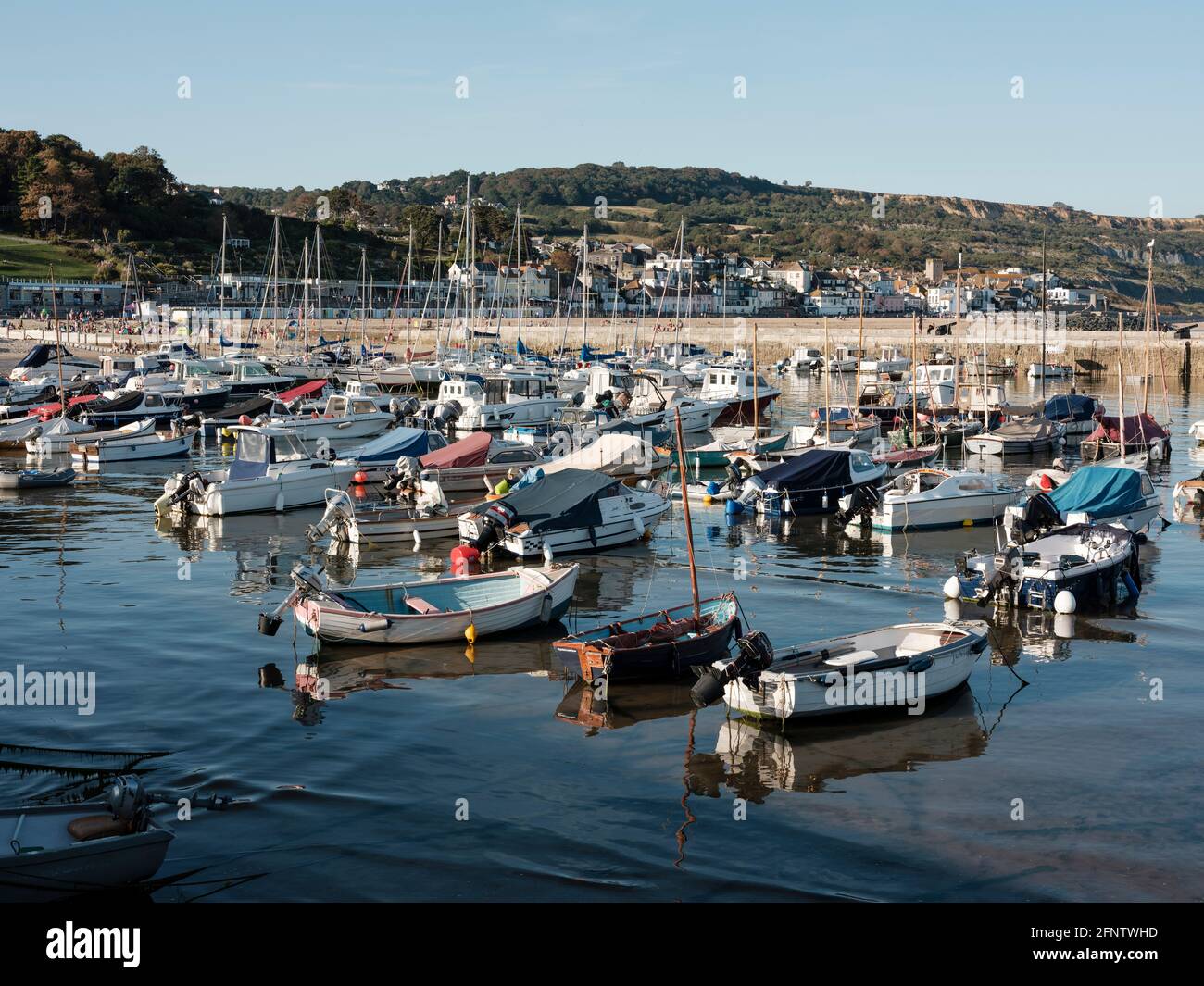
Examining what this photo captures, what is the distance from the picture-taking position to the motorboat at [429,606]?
70.9 feet

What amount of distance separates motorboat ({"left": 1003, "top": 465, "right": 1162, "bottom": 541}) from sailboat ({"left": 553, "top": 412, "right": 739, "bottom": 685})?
1169cm

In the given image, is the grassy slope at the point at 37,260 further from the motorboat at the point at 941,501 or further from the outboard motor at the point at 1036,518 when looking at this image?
the outboard motor at the point at 1036,518

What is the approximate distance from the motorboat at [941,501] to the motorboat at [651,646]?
521 inches

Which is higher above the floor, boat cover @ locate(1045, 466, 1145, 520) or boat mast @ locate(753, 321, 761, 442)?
boat mast @ locate(753, 321, 761, 442)

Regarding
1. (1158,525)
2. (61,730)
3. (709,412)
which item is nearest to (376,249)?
(709,412)

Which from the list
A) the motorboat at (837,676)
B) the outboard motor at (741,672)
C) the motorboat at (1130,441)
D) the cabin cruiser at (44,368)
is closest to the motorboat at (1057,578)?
the motorboat at (837,676)

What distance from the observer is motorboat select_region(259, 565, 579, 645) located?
21609mm

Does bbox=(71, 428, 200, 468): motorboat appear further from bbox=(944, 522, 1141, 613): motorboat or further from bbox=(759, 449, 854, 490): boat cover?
bbox=(944, 522, 1141, 613): motorboat

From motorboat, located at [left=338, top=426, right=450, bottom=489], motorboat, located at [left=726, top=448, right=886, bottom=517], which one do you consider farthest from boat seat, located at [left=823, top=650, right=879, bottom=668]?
motorboat, located at [left=338, top=426, right=450, bottom=489]

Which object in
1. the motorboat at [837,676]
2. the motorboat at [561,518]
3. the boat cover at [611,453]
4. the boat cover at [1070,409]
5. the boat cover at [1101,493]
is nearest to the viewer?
the motorboat at [837,676]

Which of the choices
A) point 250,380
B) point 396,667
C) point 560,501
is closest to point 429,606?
point 396,667
